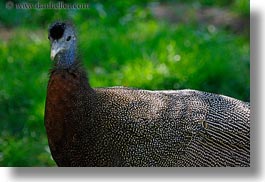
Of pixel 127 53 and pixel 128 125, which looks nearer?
pixel 128 125

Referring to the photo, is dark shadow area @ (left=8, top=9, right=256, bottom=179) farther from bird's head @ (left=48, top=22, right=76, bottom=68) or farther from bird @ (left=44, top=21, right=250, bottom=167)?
bird's head @ (left=48, top=22, right=76, bottom=68)

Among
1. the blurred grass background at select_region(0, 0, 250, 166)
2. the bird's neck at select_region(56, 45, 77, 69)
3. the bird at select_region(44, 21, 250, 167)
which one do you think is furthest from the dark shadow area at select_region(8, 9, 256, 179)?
the bird's neck at select_region(56, 45, 77, 69)

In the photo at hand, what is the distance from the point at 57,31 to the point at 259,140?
72 centimetres

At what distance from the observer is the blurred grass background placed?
4133 mm

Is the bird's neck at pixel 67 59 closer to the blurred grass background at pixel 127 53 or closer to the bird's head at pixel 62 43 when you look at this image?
the bird's head at pixel 62 43

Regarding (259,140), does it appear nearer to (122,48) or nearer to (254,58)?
(254,58)

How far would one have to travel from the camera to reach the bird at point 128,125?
372 cm

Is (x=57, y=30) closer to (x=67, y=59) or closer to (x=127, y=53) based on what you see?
(x=67, y=59)

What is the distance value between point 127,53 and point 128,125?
676mm

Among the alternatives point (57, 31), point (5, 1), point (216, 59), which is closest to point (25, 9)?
point (5, 1)

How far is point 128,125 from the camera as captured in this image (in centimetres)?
372

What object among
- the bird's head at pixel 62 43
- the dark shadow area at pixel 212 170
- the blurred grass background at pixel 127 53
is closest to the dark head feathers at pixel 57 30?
the bird's head at pixel 62 43

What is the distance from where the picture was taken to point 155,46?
4.36 m

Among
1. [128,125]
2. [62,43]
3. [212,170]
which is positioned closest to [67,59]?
[62,43]
